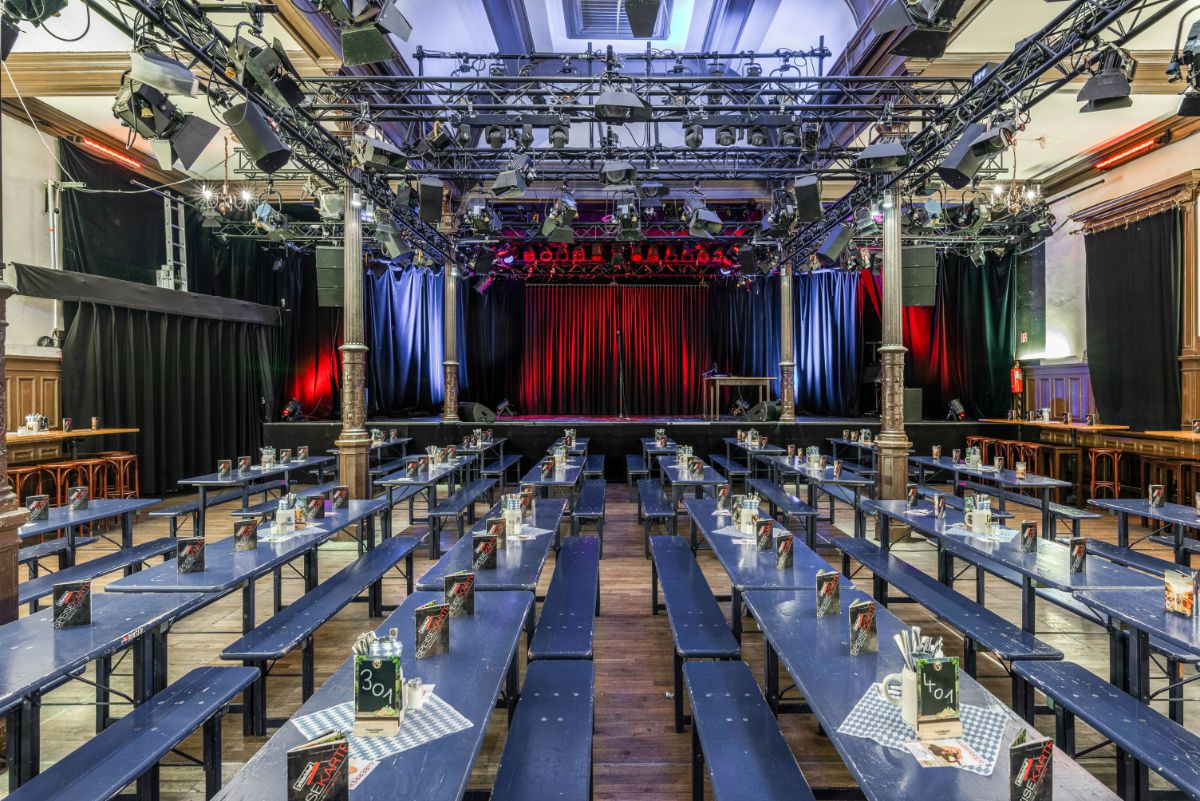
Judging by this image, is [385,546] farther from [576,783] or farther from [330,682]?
[576,783]

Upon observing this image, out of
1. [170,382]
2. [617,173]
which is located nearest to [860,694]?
[617,173]

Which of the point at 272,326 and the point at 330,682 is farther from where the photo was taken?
the point at 272,326

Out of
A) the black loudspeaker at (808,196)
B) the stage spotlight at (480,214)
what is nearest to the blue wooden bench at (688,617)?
the black loudspeaker at (808,196)

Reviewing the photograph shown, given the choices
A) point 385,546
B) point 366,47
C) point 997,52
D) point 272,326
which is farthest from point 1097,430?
point 272,326

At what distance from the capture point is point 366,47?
3.86m

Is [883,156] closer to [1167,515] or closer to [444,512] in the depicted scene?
[1167,515]

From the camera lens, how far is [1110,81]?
156 inches

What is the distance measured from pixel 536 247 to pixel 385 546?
8933 millimetres

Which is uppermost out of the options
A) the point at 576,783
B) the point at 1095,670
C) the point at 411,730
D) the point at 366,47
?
the point at 366,47

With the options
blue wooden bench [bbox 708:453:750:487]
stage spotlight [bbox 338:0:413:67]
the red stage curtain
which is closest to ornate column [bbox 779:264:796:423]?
blue wooden bench [bbox 708:453:750:487]

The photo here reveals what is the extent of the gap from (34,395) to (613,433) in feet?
23.3

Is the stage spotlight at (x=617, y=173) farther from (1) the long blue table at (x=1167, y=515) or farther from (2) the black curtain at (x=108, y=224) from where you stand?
(2) the black curtain at (x=108, y=224)

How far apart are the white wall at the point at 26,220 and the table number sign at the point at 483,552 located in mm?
7080

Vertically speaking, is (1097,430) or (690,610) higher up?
(1097,430)
